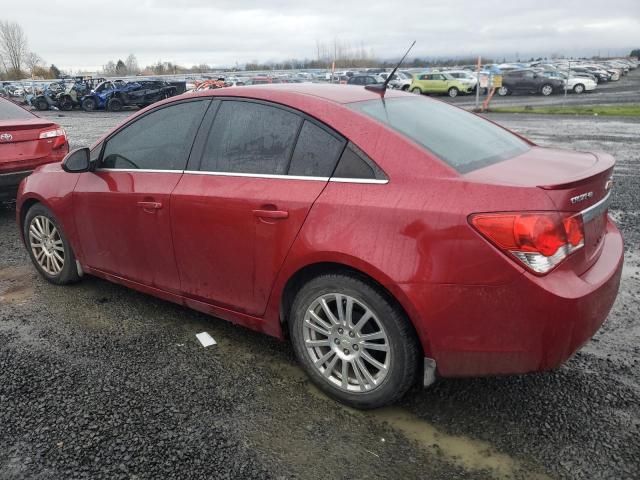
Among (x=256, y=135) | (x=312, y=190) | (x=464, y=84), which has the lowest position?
(x=464, y=84)

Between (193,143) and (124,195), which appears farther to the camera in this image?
(124,195)

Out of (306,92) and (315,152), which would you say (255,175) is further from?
(306,92)

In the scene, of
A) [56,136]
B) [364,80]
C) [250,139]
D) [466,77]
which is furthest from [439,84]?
[250,139]

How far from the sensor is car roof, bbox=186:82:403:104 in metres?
3.21

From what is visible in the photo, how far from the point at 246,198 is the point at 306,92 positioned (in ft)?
2.38

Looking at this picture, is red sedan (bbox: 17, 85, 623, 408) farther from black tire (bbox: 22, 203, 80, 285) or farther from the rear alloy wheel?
the rear alloy wheel

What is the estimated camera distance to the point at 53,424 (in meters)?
2.86

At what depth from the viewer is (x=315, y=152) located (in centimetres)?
297

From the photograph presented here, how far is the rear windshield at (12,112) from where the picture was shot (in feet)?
23.5

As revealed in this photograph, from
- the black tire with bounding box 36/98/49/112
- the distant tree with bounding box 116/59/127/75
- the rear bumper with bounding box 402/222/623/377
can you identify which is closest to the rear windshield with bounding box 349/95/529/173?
the rear bumper with bounding box 402/222/623/377

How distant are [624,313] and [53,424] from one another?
3726 mm

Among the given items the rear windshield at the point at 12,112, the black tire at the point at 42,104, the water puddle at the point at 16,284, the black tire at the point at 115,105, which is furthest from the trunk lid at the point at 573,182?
the black tire at the point at 42,104

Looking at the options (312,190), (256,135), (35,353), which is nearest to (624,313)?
(312,190)

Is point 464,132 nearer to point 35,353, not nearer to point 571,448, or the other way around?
point 571,448
